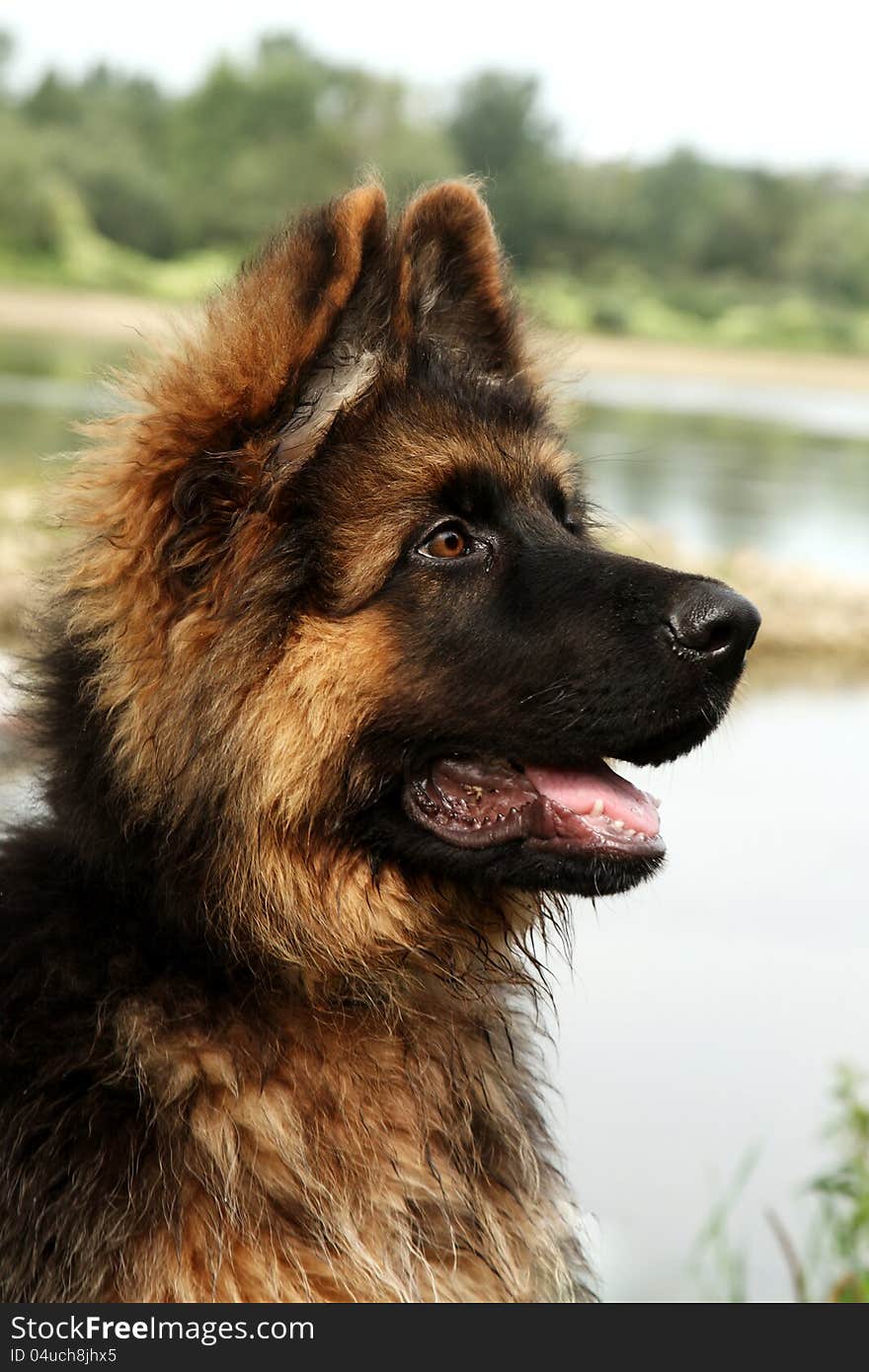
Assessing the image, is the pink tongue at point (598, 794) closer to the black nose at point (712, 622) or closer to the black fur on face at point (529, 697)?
the black fur on face at point (529, 697)

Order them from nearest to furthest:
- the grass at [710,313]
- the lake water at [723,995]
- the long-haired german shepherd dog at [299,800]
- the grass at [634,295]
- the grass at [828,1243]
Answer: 1. the long-haired german shepherd dog at [299,800]
2. the grass at [828,1243]
3. the lake water at [723,995]
4. the grass at [634,295]
5. the grass at [710,313]

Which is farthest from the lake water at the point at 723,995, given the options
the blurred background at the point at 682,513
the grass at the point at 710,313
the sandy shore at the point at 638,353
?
the grass at the point at 710,313

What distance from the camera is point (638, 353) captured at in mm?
50406

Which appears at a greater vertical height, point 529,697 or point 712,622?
point 712,622

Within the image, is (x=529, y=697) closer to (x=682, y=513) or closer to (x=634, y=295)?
(x=682, y=513)

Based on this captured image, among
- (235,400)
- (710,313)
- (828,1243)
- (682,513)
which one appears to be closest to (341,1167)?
(235,400)

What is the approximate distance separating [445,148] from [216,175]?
39.3 ft

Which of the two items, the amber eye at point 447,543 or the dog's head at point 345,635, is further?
the amber eye at point 447,543

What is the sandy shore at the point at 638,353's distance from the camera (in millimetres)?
41250

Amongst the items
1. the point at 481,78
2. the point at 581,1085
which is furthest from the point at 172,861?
the point at 481,78

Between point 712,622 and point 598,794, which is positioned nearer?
point 712,622

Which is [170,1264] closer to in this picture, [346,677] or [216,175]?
[346,677]

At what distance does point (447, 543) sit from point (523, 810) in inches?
24.8

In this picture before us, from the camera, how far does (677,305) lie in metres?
58.2
